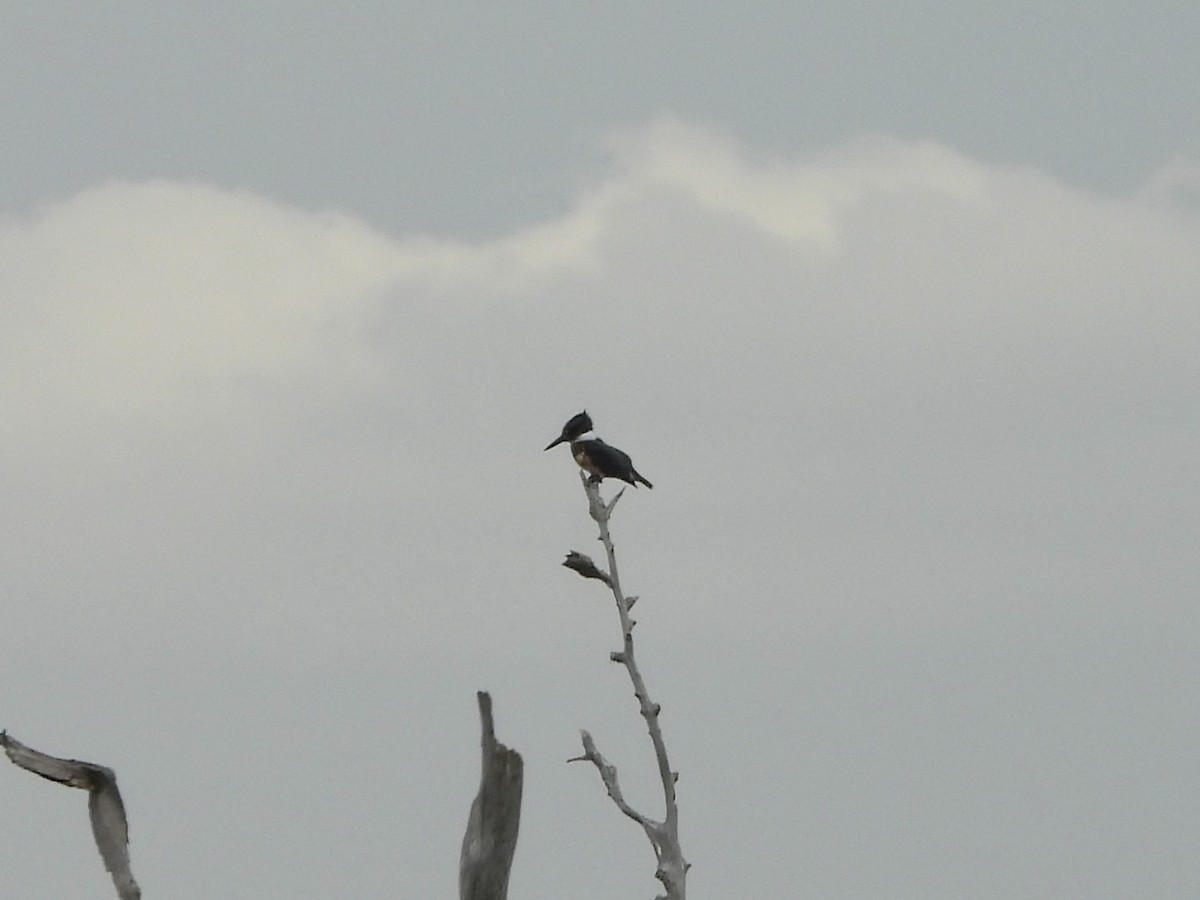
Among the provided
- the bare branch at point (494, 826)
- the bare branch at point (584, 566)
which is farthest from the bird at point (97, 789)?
the bare branch at point (584, 566)

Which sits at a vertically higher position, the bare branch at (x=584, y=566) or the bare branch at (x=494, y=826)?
the bare branch at (x=584, y=566)

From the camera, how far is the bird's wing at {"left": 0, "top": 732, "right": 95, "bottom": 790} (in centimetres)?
1112

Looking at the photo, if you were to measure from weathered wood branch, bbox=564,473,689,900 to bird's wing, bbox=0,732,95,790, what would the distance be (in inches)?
233

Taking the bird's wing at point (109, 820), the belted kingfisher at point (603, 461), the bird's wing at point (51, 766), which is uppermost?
the belted kingfisher at point (603, 461)

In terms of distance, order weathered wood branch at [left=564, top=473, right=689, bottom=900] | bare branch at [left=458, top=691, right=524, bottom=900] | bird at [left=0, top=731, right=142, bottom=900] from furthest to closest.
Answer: weathered wood branch at [left=564, top=473, right=689, bottom=900]
bare branch at [left=458, top=691, right=524, bottom=900]
bird at [left=0, top=731, right=142, bottom=900]

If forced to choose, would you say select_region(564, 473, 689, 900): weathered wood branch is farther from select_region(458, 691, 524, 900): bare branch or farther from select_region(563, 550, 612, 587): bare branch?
select_region(458, 691, 524, 900): bare branch

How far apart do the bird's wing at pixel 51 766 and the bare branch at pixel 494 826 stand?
2.54 m

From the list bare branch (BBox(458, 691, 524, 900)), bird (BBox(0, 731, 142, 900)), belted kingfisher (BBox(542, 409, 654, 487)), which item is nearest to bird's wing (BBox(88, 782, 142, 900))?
bird (BBox(0, 731, 142, 900))

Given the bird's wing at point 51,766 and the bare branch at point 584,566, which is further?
the bare branch at point 584,566

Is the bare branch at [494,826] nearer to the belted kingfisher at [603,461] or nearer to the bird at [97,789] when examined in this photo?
the bird at [97,789]

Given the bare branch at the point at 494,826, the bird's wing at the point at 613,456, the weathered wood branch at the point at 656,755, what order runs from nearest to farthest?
the bare branch at the point at 494,826 → the weathered wood branch at the point at 656,755 → the bird's wing at the point at 613,456

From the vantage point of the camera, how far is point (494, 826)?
11.7 metres

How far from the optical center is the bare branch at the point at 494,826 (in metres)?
11.7

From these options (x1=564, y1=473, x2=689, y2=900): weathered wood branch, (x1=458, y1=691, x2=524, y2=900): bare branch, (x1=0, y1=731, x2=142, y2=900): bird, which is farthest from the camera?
(x1=564, y1=473, x2=689, y2=900): weathered wood branch
